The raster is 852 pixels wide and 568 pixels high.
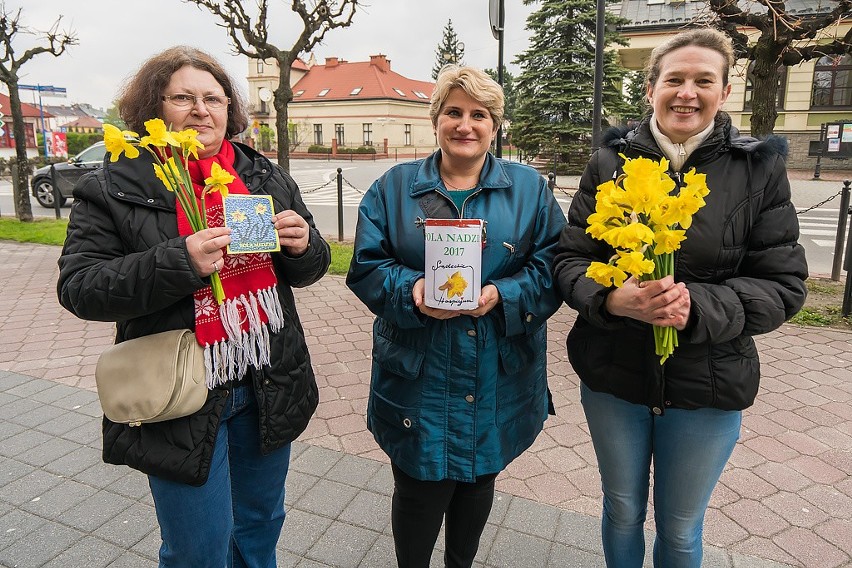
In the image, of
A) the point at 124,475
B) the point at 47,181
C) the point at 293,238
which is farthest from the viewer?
the point at 47,181

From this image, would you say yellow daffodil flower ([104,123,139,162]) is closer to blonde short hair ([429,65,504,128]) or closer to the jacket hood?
blonde short hair ([429,65,504,128])

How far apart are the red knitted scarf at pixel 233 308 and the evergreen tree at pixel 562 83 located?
22971mm

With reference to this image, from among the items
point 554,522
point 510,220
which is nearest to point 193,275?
point 510,220

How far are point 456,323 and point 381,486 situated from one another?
157cm

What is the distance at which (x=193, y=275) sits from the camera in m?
1.73

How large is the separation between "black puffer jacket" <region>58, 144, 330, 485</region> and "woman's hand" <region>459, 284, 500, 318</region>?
2.17 ft

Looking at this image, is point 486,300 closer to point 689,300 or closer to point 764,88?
point 689,300

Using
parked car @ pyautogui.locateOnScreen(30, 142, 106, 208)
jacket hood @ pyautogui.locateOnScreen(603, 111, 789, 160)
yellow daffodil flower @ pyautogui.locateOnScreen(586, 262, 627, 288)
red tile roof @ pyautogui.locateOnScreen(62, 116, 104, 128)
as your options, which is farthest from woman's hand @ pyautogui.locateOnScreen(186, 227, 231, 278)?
red tile roof @ pyautogui.locateOnScreen(62, 116, 104, 128)

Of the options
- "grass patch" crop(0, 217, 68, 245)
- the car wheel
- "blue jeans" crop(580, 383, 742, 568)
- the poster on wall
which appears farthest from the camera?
the poster on wall

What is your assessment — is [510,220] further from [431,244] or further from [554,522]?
[554,522]

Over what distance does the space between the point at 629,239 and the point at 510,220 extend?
623 mm

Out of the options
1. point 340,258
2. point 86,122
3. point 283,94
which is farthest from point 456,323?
point 86,122

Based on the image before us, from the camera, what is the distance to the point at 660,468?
2105mm

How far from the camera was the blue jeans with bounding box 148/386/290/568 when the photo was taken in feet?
6.26
